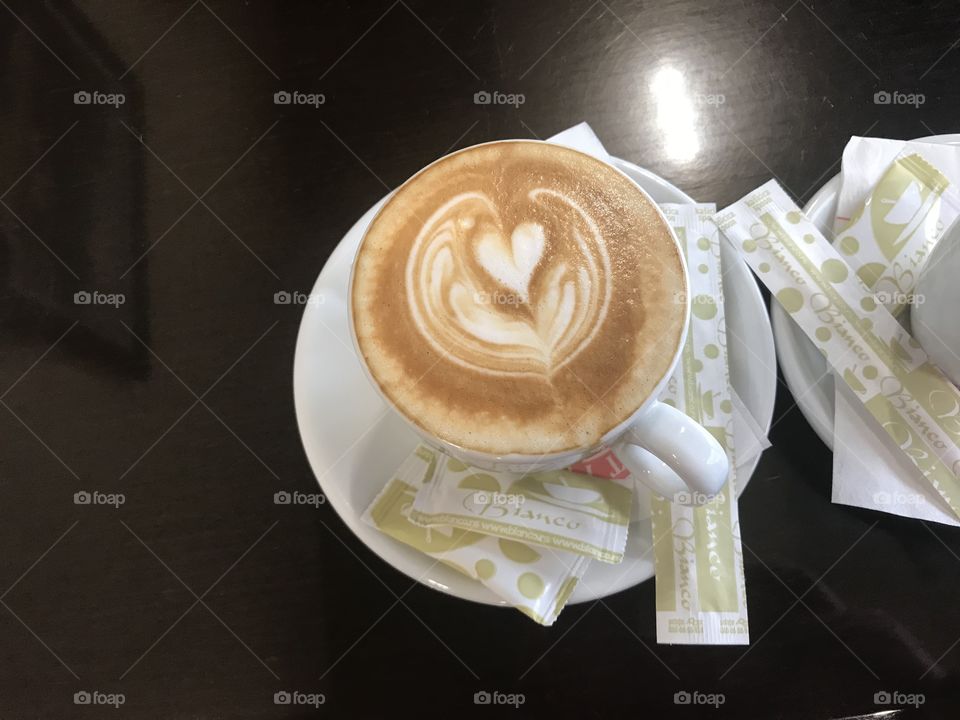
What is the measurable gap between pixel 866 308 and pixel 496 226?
47cm

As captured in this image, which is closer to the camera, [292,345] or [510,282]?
[510,282]

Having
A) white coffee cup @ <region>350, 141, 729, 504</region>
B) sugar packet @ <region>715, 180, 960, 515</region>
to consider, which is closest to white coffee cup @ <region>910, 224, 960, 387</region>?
sugar packet @ <region>715, 180, 960, 515</region>

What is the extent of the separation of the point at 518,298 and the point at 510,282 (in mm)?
20

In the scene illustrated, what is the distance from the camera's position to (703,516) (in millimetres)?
717

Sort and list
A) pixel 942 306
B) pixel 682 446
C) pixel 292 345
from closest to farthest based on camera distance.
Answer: pixel 682 446, pixel 942 306, pixel 292 345

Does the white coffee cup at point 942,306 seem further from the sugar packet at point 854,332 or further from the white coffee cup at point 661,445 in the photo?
the white coffee cup at point 661,445

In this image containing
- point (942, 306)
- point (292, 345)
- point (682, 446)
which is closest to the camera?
point (682, 446)

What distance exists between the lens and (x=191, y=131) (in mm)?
1031

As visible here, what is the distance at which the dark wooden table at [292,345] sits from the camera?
2.57 ft

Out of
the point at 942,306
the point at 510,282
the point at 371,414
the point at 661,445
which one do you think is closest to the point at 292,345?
the point at 371,414

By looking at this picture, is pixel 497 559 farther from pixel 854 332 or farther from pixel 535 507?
pixel 854 332

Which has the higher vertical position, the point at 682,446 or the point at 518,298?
the point at 518,298

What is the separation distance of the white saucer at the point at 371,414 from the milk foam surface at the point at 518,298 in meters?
0.14

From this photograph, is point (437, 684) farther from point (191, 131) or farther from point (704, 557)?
point (191, 131)
